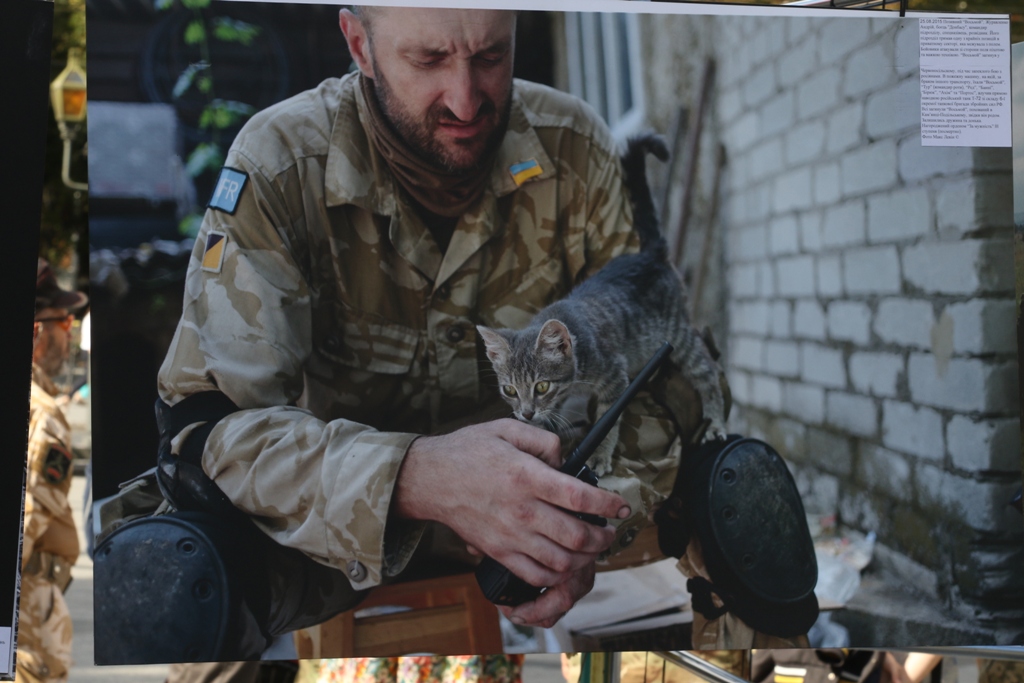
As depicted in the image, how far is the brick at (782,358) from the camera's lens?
2150 millimetres

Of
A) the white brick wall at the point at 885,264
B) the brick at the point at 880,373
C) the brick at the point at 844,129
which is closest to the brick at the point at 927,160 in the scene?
the white brick wall at the point at 885,264

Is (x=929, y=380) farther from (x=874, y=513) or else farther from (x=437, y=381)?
(x=437, y=381)

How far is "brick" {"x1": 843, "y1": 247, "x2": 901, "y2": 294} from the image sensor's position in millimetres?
2105

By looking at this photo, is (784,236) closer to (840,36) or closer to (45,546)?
(840,36)

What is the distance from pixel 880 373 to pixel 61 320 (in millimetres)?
3013

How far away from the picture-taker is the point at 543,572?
1.98 meters

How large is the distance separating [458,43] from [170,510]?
1230 mm

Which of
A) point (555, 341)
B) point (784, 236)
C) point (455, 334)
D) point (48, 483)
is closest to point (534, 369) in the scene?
point (555, 341)

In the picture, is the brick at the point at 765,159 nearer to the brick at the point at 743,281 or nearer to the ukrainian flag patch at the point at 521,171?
the brick at the point at 743,281

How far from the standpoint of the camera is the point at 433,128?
204 cm

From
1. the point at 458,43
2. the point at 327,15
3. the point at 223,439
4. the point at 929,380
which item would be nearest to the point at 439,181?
the point at 458,43

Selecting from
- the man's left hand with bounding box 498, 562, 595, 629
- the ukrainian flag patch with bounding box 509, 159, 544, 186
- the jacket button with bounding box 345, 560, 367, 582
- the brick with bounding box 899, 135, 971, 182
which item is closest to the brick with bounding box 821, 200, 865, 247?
the brick with bounding box 899, 135, 971, 182

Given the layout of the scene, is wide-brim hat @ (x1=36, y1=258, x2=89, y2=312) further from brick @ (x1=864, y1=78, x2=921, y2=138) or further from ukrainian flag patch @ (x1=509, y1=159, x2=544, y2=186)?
brick @ (x1=864, y1=78, x2=921, y2=138)

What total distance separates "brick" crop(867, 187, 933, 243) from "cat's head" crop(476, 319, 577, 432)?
0.79 meters
